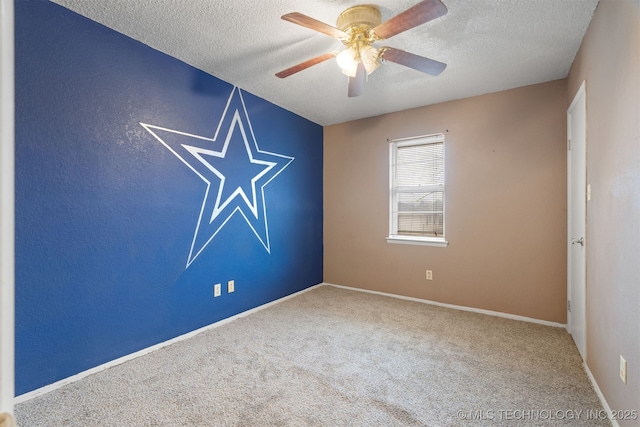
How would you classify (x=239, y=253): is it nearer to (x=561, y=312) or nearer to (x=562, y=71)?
(x=561, y=312)

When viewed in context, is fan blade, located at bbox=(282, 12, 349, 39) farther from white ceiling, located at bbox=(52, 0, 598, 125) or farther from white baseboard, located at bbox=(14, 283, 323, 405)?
white baseboard, located at bbox=(14, 283, 323, 405)

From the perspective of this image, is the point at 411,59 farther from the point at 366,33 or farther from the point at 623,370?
the point at 623,370

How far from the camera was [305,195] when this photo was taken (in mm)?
4039

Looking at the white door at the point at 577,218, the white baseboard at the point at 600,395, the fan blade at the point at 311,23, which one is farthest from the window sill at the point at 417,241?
the fan blade at the point at 311,23

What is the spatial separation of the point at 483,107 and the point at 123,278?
12.5ft

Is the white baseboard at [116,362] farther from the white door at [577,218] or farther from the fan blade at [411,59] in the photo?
the white door at [577,218]

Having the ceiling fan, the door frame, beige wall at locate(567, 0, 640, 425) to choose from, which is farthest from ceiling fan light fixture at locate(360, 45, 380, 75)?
the door frame

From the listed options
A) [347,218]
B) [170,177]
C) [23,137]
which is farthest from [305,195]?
[23,137]

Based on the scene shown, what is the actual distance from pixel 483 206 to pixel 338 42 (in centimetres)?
228

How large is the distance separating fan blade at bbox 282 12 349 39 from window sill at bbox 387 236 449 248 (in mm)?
2510

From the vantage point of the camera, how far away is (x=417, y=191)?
368 cm

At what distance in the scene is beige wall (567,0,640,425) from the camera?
131cm

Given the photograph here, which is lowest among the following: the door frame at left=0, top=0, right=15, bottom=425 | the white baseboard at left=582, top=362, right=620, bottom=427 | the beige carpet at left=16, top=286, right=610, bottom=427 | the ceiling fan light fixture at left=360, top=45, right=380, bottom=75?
the beige carpet at left=16, top=286, right=610, bottom=427

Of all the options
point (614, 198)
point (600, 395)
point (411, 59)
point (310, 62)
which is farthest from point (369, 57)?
point (600, 395)
